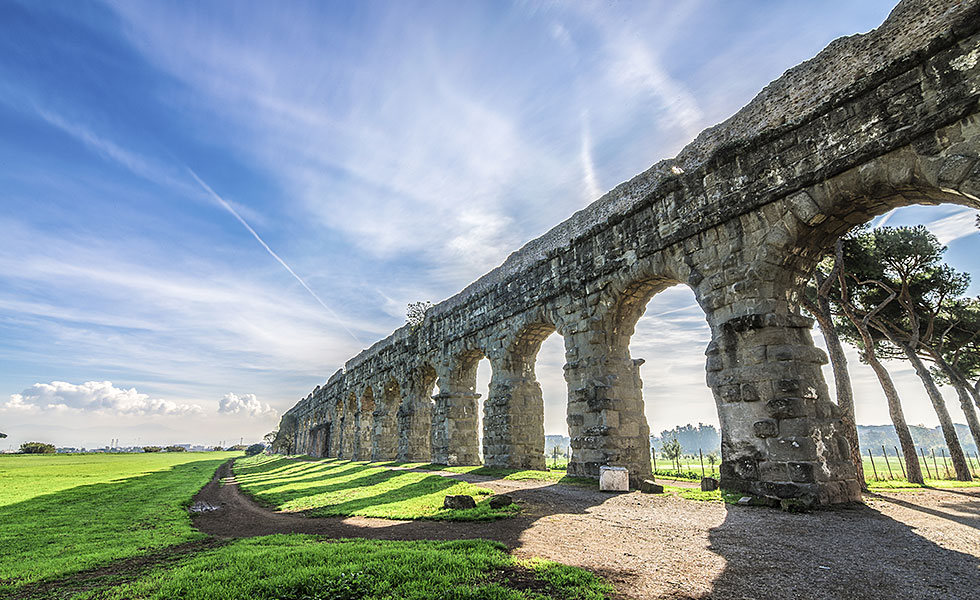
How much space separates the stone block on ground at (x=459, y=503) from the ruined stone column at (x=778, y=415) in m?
4.77

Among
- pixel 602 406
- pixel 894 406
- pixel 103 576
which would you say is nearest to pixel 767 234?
pixel 602 406

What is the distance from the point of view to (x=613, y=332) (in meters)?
12.7

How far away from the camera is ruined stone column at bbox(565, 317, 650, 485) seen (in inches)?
458

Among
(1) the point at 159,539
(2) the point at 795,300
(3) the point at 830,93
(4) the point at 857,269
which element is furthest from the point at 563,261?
(1) the point at 159,539

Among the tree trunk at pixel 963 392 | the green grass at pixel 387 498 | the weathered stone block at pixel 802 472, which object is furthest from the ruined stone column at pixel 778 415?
the tree trunk at pixel 963 392

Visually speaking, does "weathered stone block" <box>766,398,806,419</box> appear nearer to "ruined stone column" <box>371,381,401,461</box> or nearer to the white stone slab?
the white stone slab

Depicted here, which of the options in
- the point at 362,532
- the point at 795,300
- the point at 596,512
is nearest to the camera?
the point at 362,532

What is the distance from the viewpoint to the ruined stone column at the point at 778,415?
752 centimetres

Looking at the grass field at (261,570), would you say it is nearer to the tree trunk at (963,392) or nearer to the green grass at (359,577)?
the green grass at (359,577)

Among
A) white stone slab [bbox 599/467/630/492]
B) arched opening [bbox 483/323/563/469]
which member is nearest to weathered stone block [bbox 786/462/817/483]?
white stone slab [bbox 599/467/630/492]

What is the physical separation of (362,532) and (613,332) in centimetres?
829

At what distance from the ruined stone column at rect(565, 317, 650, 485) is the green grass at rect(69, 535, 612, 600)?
737 centimetres

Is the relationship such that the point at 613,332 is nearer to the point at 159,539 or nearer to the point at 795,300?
the point at 795,300

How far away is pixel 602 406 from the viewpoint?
1188 cm
